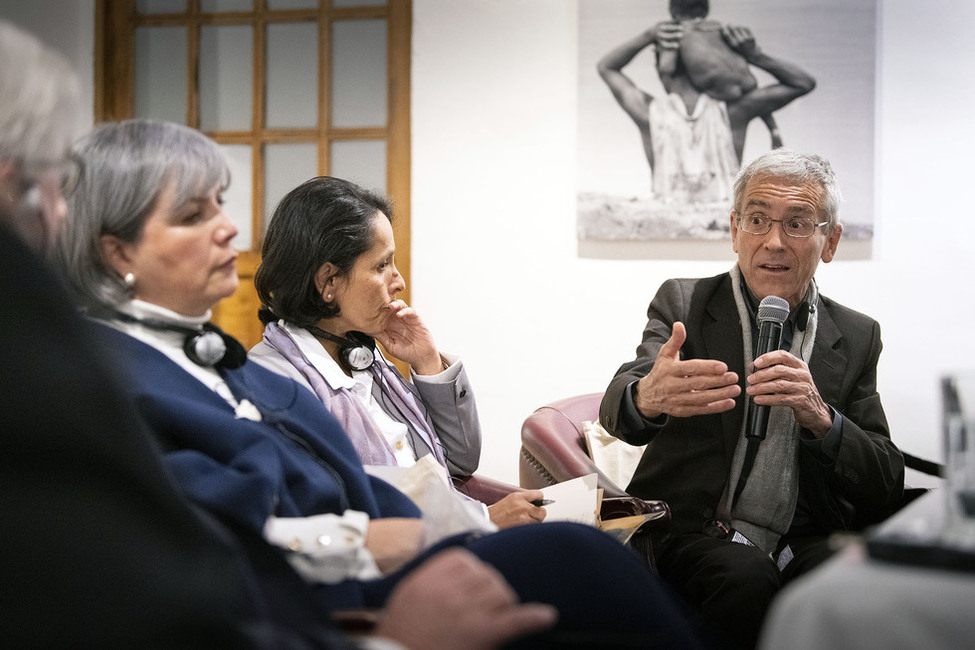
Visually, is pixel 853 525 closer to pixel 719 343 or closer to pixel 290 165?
pixel 719 343

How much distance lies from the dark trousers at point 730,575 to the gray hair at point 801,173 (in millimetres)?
806

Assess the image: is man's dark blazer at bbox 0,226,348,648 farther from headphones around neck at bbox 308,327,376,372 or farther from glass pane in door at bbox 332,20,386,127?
glass pane in door at bbox 332,20,386,127

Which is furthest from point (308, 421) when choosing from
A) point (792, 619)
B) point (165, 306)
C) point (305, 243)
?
point (792, 619)

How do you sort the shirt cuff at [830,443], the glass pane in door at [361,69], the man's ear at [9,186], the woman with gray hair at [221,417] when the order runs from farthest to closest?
the glass pane in door at [361,69]
the shirt cuff at [830,443]
the woman with gray hair at [221,417]
the man's ear at [9,186]

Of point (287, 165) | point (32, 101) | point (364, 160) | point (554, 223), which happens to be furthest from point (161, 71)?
point (32, 101)

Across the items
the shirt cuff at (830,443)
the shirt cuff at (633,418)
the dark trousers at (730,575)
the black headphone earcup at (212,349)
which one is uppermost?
the black headphone earcup at (212,349)

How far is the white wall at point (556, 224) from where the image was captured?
3.72 metres

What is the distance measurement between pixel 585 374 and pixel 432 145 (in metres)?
1.22

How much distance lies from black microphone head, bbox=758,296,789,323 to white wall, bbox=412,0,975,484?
1.81 metres

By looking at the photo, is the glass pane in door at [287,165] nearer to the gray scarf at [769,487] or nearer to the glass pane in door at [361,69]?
the glass pane in door at [361,69]

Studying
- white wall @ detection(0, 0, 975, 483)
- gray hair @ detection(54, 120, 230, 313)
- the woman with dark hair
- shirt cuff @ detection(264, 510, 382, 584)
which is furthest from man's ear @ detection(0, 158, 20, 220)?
white wall @ detection(0, 0, 975, 483)

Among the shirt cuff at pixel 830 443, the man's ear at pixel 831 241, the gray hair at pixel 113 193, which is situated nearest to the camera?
the gray hair at pixel 113 193

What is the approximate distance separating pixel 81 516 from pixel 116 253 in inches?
28.5

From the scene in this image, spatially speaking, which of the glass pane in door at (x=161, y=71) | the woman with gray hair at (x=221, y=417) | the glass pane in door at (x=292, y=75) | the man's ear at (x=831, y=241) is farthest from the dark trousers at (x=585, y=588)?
the glass pane in door at (x=161, y=71)
